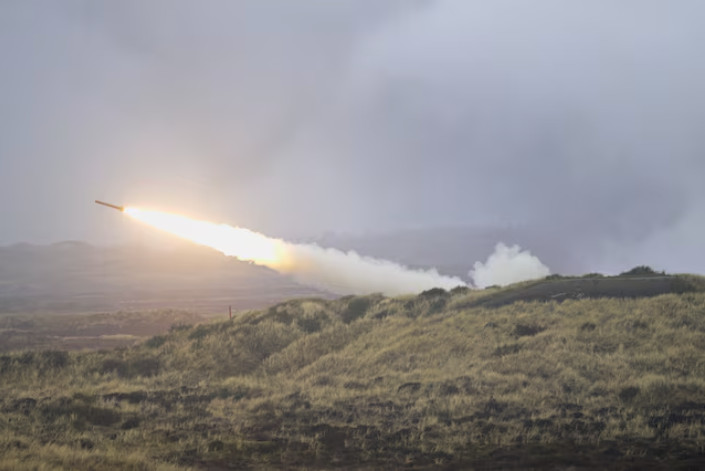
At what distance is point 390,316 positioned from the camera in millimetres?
40688

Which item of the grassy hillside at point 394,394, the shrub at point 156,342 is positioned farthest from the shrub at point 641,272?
the shrub at point 156,342

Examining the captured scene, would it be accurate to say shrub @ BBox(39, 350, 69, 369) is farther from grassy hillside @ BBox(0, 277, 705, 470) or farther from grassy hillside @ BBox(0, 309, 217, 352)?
grassy hillside @ BBox(0, 309, 217, 352)

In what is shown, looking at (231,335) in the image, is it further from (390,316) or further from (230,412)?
(230,412)

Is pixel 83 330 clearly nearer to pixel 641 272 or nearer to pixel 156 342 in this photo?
pixel 156 342

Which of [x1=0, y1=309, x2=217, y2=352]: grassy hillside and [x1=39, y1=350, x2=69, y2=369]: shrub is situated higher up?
[x1=39, y1=350, x2=69, y2=369]: shrub

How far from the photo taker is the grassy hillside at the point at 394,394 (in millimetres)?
16750

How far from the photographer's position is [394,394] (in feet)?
78.6

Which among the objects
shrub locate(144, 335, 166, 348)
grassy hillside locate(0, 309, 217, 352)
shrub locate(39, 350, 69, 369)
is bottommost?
grassy hillside locate(0, 309, 217, 352)

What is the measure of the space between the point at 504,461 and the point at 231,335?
26.3 metres

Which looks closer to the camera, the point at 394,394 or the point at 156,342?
the point at 394,394

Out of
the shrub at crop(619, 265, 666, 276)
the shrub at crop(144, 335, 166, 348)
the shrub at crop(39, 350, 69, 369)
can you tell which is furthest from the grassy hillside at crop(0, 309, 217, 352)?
the shrub at crop(619, 265, 666, 276)

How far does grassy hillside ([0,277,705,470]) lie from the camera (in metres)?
16.8

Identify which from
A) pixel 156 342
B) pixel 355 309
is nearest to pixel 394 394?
pixel 355 309

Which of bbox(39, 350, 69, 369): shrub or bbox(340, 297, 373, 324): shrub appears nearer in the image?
bbox(39, 350, 69, 369): shrub
